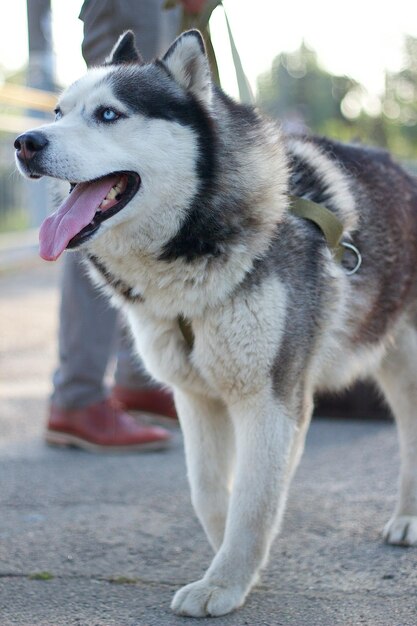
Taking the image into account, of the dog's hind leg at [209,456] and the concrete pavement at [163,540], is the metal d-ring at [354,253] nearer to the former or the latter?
the dog's hind leg at [209,456]

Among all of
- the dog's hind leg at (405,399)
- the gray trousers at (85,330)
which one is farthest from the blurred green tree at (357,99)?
the dog's hind leg at (405,399)

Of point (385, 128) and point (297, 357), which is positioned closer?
point (297, 357)

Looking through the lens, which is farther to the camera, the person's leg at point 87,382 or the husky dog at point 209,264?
the person's leg at point 87,382

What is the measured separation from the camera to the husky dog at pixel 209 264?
112 inches

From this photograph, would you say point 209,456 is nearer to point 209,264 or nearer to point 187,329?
point 187,329

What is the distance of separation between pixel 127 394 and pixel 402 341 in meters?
1.90

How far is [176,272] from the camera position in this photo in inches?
117

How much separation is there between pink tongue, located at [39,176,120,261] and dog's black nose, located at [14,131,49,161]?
195 millimetres

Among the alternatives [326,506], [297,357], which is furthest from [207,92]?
[326,506]

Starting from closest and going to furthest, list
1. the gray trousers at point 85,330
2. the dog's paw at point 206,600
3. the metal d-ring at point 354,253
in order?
the dog's paw at point 206,600 < the metal d-ring at point 354,253 < the gray trousers at point 85,330

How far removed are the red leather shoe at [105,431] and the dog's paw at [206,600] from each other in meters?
1.83

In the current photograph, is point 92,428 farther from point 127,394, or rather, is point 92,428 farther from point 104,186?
point 104,186

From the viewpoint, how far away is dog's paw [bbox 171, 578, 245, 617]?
2738 millimetres

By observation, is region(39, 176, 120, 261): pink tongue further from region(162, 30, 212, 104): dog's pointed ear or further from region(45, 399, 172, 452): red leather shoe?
region(45, 399, 172, 452): red leather shoe
